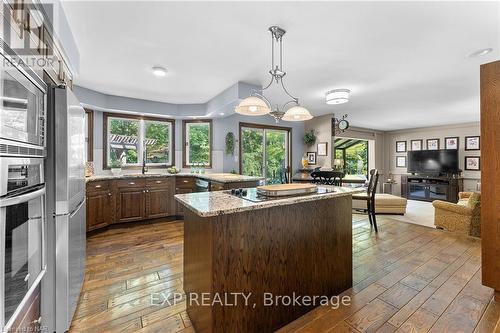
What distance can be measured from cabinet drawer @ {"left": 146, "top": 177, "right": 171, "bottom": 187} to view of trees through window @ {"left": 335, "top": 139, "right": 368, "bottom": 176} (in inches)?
262

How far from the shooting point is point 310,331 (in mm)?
1608

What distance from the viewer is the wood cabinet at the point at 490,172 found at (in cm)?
A: 191

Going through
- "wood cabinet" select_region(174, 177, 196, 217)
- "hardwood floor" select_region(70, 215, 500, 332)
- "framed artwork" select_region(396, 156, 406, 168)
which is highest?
"framed artwork" select_region(396, 156, 406, 168)

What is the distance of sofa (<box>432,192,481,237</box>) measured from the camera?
3514mm

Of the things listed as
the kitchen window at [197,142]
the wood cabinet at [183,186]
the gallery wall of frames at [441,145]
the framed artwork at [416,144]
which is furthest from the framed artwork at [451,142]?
the wood cabinet at [183,186]

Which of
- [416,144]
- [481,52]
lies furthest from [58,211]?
[416,144]

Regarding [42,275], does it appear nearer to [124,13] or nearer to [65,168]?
[65,168]

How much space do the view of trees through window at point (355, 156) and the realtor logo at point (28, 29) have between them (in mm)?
8581

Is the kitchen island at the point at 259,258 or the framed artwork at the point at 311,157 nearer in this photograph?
the kitchen island at the point at 259,258

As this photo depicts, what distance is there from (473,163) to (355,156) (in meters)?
3.35

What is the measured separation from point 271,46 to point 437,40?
1.68 m

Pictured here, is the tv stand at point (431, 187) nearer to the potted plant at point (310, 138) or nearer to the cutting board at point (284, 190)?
the potted plant at point (310, 138)

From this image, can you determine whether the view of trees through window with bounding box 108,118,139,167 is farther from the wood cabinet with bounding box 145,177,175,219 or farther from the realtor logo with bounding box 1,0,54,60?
the realtor logo with bounding box 1,0,54,60

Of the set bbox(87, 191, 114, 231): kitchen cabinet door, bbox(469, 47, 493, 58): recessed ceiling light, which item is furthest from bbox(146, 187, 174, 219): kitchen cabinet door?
bbox(469, 47, 493, 58): recessed ceiling light
